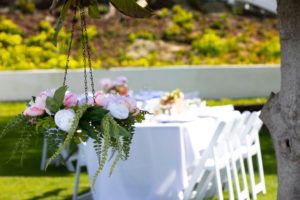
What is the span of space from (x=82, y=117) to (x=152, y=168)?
2741 millimetres

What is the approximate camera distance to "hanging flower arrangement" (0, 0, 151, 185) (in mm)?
3971

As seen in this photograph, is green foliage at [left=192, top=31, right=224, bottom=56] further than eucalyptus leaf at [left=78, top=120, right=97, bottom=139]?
Yes

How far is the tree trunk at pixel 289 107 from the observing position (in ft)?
13.1

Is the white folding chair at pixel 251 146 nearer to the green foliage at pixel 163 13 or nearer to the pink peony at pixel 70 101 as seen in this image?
the pink peony at pixel 70 101

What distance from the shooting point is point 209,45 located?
56.3 feet

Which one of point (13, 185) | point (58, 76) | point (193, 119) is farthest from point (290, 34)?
point (58, 76)

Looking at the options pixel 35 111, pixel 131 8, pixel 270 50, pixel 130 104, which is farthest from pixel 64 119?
pixel 270 50

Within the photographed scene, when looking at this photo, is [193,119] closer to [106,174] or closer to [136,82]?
[106,174]

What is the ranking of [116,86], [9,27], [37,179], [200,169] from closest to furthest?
1. [200,169]
2. [37,179]
3. [116,86]
4. [9,27]

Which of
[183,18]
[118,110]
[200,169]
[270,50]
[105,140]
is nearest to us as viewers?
[105,140]

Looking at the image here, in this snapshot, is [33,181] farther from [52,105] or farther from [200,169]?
[52,105]

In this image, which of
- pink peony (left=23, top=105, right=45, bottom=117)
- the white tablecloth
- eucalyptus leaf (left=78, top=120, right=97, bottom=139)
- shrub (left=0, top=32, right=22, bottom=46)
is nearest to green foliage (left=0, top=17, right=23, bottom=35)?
shrub (left=0, top=32, right=22, bottom=46)

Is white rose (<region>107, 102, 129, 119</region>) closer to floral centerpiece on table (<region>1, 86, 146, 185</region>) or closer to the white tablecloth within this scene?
floral centerpiece on table (<region>1, 86, 146, 185</region>)

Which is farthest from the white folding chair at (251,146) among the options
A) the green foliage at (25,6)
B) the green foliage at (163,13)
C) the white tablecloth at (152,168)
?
the green foliage at (25,6)
